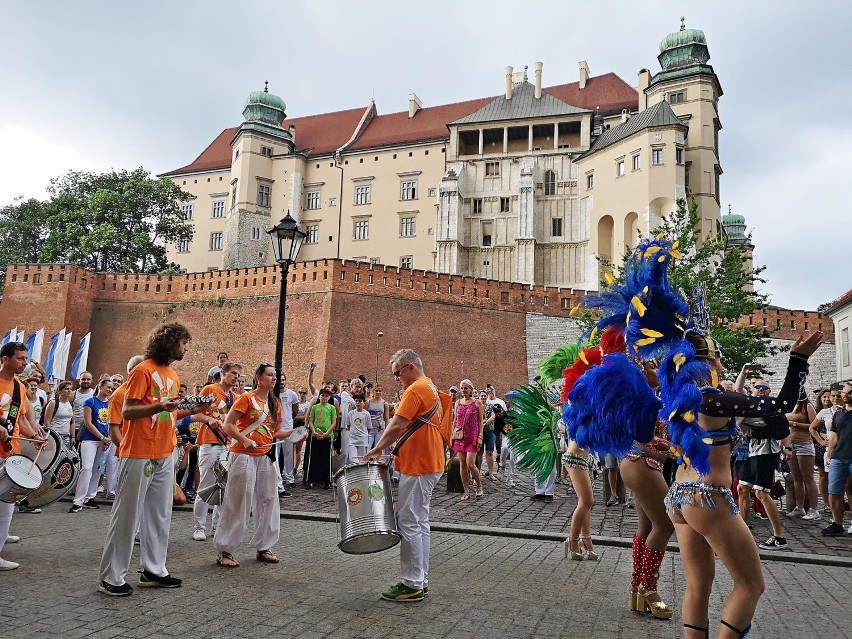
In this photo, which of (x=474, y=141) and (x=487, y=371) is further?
(x=474, y=141)

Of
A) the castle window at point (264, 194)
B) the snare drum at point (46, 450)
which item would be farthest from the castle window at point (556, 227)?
the snare drum at point (46, 450)

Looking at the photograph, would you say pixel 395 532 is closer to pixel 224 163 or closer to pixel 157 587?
pixel 157 587

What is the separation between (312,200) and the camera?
2422 inches

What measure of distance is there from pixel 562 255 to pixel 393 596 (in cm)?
4793

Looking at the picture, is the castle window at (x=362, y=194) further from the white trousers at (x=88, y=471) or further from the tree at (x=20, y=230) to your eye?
the white trousers at (x=88, y=471)

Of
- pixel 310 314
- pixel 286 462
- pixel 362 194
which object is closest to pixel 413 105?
pixel 362 194

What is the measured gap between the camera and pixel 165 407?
218 inches

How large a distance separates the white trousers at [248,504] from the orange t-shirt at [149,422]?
3.34 feet

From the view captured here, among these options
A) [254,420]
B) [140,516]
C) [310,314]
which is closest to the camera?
[140,516]

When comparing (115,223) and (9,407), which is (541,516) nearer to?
(9,407)

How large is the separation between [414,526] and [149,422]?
2.26 metres

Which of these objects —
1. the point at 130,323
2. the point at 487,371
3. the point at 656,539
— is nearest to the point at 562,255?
the point at 487,371

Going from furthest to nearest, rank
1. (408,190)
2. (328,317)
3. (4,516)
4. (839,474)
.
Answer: (408,190) → (328,317) → (839,474) → (4,516)

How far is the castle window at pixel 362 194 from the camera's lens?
59.5 meters
